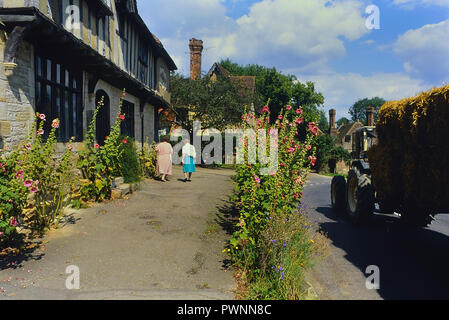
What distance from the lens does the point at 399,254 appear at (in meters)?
5.43

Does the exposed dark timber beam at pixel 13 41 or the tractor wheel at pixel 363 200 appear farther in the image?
the tractor wheel at pixel 363 200

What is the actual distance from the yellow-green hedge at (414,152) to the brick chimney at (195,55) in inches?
881

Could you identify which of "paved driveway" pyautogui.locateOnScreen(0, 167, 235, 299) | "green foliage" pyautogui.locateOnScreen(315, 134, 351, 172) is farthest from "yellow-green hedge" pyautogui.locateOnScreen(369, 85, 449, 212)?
"green foliage" pyautogui.locateOnScreen(315, 134, 351, 172)

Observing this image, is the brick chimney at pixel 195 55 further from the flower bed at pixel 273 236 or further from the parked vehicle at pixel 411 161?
the flower bed at pixel 273 236

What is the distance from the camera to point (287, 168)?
5.59m

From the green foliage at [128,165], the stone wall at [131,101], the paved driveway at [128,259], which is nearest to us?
the paved driveway at [128,259]

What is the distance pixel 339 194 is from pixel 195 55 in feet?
70.7

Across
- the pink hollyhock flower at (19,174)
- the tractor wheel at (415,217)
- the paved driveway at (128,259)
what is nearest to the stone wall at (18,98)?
the pink hollyhock flower at (19,174)

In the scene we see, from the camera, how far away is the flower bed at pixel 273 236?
3847mm

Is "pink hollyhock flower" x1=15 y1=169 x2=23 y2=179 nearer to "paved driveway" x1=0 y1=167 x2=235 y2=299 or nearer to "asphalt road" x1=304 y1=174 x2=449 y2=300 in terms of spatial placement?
"paved driveway" x1=0 y1=167 x2=235 y2=299

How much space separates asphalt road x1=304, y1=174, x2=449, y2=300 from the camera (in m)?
4.06

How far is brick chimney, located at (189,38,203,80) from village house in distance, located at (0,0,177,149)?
12172mm

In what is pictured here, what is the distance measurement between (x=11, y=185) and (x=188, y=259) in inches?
104

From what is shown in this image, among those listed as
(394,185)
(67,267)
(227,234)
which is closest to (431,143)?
(394,185)
